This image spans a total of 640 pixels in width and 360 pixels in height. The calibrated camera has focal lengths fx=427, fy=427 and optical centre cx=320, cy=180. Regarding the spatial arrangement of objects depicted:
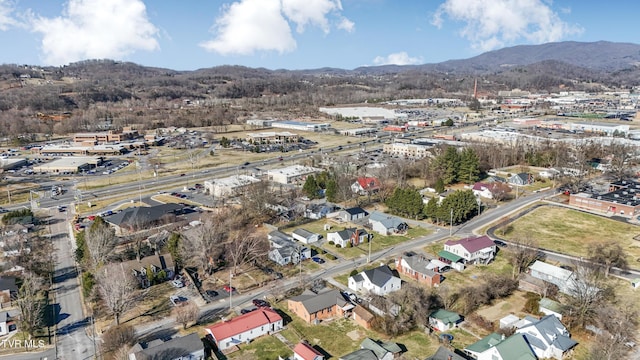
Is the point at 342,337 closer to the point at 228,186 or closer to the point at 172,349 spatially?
the point at 172,349

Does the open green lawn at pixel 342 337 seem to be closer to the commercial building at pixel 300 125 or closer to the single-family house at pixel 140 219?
the single-family house at pixel 140 219

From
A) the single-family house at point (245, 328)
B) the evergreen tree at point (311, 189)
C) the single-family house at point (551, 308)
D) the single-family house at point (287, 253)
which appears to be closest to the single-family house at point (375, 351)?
the single-family house at point (245, 328)

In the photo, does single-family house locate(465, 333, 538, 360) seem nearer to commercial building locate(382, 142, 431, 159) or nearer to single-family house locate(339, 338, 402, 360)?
single-family house locate(339, 338, 402, 360)

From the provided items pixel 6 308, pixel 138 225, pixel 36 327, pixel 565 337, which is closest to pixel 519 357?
pixel 565 337

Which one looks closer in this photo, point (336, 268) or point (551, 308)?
point (551, 308)

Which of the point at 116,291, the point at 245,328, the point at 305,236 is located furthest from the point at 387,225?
the point at 116,291

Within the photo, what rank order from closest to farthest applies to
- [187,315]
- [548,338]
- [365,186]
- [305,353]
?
[305,353] < [548,338] < [187,315] < [365,186]

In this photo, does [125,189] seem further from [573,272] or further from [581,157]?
[581,157]
